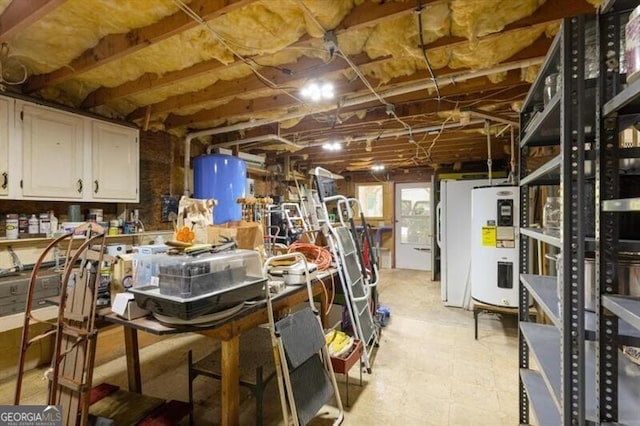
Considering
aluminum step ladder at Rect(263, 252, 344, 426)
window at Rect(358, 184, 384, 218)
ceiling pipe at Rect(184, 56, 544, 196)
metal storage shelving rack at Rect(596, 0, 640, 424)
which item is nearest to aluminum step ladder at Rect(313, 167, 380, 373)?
aluminum step ladder at Rect(263, 252, 344, 426)

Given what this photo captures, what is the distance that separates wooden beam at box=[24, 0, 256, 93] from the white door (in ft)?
20.8

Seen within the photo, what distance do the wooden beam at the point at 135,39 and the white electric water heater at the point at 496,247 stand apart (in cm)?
326

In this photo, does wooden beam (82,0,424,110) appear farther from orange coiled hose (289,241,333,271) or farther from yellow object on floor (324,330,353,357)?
yellow object on floor (324,330,353,357)

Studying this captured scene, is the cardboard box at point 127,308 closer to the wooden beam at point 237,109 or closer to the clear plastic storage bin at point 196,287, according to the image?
the clear plastic storage bin at point 196,287

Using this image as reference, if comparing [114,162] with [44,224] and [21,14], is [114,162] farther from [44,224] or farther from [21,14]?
[21,14]

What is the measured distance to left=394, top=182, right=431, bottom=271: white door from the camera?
7.37 metres

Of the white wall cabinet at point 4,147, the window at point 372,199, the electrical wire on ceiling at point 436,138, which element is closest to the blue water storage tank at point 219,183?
the white wall cabinet at point 4,147

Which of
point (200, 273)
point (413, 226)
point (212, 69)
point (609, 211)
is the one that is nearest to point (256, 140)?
point (212, 69)

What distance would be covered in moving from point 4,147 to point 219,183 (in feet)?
6.32

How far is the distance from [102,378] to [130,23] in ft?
8.94

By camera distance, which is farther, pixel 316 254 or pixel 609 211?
pixel 316 254

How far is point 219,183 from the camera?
4008 mm

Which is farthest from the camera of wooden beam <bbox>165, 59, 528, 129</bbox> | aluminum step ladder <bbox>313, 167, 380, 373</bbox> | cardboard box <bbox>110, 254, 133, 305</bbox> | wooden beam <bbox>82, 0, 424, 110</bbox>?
wooden beam <bbox>165, 59, 528, 129</bbox>

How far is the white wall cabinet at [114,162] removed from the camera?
10.5ft
